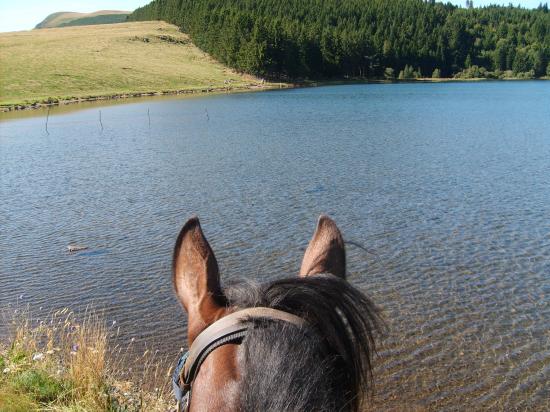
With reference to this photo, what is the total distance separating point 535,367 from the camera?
23.0 feet

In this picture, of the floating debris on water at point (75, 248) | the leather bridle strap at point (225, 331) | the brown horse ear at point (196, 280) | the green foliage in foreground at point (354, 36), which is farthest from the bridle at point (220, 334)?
the green foliage in foreground at point (354, 36)

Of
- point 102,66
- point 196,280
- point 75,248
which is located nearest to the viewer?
point 196,280

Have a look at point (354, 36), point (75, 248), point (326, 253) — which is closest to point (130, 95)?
point (75, 248)

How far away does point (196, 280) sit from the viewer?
1.89 m

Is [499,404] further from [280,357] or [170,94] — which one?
[170,94]

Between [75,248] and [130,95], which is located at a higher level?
[130,95]

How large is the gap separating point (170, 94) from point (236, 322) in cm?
6658

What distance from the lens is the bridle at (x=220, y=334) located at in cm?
155

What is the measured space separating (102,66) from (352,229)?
69413mm

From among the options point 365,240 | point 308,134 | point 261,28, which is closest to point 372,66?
point 261,28

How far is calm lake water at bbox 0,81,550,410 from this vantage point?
24.5 feet

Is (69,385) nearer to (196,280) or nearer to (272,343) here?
(196,280)

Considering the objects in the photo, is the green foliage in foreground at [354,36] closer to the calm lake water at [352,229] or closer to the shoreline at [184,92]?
the shoreline at [184,92]

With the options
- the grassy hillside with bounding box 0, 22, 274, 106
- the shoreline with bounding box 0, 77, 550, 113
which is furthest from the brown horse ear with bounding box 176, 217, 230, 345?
the grassy hillside with bounding box 0, 22, 274, 106
